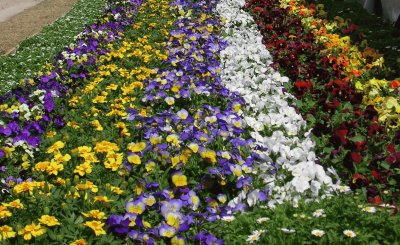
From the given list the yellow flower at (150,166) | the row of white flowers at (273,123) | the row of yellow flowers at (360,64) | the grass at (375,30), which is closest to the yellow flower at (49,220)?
the yellow flower at (150,166)

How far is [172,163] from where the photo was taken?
11.2ft

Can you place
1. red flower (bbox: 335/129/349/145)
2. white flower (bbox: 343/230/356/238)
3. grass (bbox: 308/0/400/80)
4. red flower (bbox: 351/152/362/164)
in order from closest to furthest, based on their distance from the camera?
white flower (bbox: 343/230/356/238), red flower (bbox: 351/152/362/164), red flower (bbox: 335/129/349/145), grass (bbox: 308/0/400/80)

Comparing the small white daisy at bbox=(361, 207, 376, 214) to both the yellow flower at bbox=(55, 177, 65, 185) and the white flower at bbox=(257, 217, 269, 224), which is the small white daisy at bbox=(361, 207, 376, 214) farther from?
the yellow flower at bbox=(55, 177, 65, 185)

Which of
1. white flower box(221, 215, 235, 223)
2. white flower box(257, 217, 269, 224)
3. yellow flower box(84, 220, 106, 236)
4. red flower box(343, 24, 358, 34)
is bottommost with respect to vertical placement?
red flower box(343, 24, 358, 34)

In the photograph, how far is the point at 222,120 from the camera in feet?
13.2

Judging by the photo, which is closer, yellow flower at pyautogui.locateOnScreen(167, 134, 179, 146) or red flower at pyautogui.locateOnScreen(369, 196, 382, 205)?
red flower at pyautogui.locateOnScreen(369, 196, 382, 205)

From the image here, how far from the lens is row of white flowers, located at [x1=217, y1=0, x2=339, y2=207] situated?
10.4ft

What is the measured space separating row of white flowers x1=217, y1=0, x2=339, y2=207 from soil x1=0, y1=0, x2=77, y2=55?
645cm

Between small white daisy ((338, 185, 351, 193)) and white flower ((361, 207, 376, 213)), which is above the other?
white flower ((361, 207, 376, 213))

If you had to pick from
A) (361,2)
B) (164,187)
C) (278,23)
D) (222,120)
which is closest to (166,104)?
(222,120)

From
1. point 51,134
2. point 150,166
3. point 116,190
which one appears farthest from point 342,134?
point 51,134

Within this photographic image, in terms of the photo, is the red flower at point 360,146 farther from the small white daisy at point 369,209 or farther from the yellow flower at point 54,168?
the yellow flower at point 54,168

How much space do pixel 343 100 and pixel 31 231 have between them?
3224 millimetres

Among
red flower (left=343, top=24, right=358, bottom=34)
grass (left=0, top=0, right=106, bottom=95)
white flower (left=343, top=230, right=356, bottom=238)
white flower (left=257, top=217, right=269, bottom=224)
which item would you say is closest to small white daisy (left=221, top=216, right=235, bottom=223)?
white flower (left=257, top=217, right=269, bottom=224)
